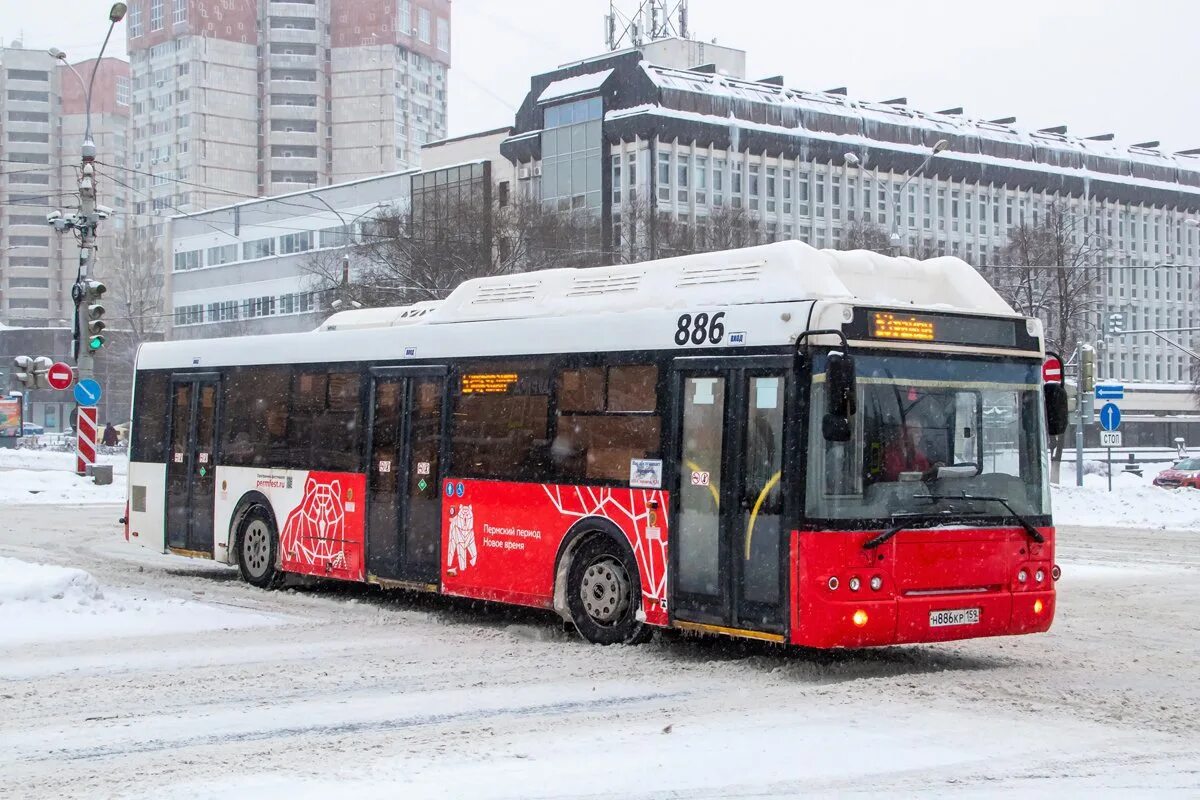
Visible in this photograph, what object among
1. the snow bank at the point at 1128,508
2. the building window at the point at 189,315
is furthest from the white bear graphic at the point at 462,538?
the building window at the point at 189,315

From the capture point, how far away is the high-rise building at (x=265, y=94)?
14750 cm

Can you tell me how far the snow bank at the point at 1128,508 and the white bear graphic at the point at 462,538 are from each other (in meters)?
20.0

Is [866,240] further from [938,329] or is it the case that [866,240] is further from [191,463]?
[938,329]

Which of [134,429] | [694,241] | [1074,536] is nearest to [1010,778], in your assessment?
[134,429]

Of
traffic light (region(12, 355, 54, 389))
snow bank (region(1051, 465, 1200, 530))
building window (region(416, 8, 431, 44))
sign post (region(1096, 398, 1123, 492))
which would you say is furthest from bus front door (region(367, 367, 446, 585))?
building window (region(416, 8, 431, 44))

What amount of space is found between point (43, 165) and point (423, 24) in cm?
4474

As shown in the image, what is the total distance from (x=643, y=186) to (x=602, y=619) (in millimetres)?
71235

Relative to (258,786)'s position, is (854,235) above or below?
above

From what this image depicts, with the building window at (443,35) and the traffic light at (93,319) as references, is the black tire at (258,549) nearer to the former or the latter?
the traffic light at (93,319)

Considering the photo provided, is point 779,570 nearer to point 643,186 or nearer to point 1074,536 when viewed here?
point 1074,536

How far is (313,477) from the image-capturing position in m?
15.7

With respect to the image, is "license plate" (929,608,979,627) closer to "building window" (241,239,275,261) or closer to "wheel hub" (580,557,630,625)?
"wheel hub" (580,557,630,625)

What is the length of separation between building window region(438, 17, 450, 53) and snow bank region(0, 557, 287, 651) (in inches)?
6049

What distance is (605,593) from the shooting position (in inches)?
479
